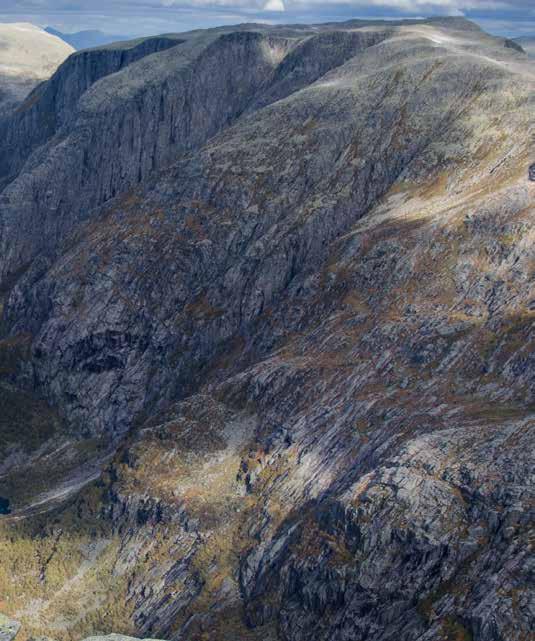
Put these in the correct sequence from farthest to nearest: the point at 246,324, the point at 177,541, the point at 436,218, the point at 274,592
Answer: the point at 246,324, the point at 436,218, the point at 177,541, the point at 274,592

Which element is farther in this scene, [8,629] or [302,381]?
[302,381]

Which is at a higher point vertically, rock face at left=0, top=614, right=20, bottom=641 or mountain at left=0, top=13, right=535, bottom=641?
mountain at left=0, top=13, right=535, bottom=641

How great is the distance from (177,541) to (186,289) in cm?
5959

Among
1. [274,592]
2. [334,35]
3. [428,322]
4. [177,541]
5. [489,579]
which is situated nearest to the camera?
[489,579]

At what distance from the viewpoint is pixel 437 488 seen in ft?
244

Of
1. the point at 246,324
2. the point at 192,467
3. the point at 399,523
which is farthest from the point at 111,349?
the point at 399,523

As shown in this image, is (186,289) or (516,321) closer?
(516,321)

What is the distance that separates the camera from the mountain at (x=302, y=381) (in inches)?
2923

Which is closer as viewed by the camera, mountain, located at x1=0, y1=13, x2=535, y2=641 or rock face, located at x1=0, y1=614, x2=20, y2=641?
mountain, located at x1=0, y1=13, x2=535, y2=641

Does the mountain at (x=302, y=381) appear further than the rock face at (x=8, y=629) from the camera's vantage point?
No

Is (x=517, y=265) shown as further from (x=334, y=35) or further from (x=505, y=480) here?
(x=334, y=35)

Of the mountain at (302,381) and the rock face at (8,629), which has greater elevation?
the mountain at (302,381)

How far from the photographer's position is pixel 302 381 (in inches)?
4097

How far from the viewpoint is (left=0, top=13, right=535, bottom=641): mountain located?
244 ft
